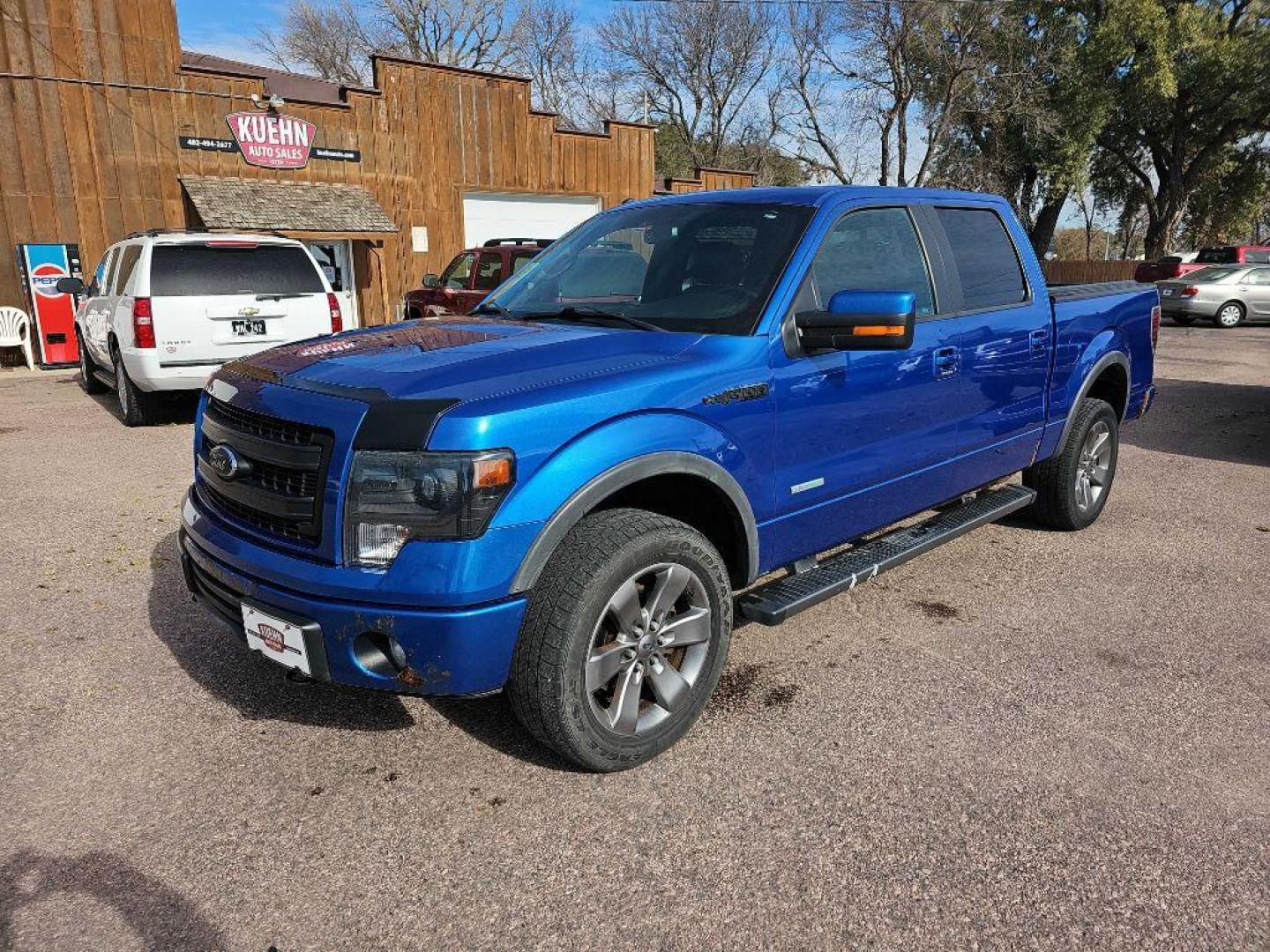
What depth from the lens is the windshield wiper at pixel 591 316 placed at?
3357mm

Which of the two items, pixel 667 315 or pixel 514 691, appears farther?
pixel 667 315

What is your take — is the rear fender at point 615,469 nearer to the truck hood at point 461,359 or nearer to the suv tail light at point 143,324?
the truck hood at point 461,359

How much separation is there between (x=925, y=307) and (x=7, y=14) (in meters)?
17.3

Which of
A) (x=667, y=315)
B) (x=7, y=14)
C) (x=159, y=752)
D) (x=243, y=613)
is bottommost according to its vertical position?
(x=159, y=752)

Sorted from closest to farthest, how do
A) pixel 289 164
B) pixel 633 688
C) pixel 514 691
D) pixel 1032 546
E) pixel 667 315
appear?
pixel 514 691 < pixel 633 688 < pixel 667 315 < pixel 1032 546 < pixel 289 164

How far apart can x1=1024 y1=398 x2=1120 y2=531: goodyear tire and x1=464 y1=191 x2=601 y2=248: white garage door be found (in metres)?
17.3

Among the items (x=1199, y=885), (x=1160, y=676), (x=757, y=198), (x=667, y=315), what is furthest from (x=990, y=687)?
(x=757, y=198)

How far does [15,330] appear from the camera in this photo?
590 inches

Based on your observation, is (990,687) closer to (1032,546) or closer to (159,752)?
(1032,546)

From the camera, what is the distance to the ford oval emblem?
2.86 m

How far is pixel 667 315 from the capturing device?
3.41 meters

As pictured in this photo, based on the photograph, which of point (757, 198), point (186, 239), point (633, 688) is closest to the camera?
point (633, 688)

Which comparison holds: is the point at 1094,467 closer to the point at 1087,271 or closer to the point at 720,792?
the point at 720,792

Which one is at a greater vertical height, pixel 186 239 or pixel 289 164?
pixel 289 164
